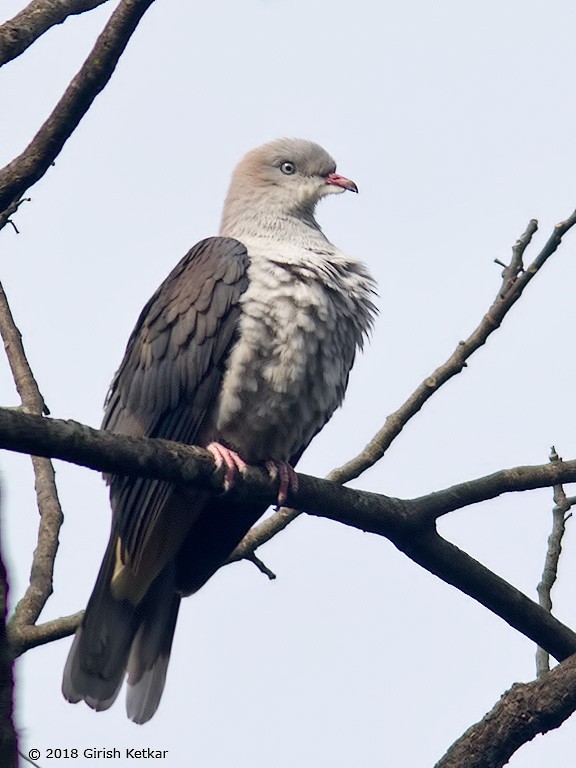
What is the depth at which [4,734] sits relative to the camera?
1.55 m

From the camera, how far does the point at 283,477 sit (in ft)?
13.8

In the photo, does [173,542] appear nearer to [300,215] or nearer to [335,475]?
[335,475]

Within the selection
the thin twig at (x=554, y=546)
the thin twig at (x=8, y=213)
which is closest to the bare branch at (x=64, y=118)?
the thin twig at (x=8, y=213)

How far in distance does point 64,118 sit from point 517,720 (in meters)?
2.14

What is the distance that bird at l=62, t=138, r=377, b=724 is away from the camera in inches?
178

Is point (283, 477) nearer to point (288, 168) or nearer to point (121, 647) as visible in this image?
point (121, 647)

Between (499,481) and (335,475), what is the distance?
809 millimetres

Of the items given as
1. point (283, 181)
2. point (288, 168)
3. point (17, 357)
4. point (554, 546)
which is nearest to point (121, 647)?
point (17, 357)

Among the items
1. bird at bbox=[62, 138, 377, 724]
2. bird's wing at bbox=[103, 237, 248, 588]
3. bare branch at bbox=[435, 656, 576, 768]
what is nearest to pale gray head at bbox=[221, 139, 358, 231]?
bird at bbox=[62, 138, 377, 724]

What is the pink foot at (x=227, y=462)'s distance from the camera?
4020mm

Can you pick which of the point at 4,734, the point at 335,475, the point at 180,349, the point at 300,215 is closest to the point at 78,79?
the point at 180,349

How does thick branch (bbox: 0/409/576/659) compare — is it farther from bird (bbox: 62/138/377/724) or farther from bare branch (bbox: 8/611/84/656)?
bare branch (bbox: 8/611/84/656)

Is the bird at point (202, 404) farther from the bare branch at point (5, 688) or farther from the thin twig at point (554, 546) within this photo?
the bare branch at point (5, 688)

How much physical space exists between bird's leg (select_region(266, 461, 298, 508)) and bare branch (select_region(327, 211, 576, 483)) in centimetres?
22
